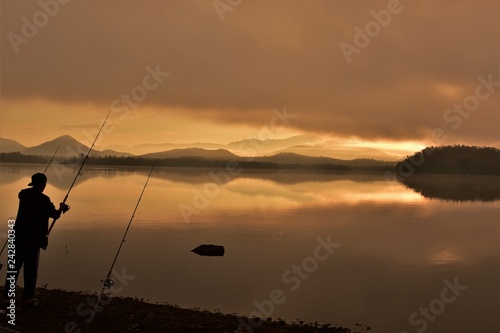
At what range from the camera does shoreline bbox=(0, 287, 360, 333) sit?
26.5 ft

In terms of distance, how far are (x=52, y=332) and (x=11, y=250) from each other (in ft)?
6.01

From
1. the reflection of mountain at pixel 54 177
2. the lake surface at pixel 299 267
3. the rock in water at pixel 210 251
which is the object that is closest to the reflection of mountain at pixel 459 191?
the lake surface at pixel 299 267

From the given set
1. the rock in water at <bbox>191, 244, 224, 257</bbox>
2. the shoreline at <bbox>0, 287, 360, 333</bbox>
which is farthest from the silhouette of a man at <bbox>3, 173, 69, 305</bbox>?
the rock in water at <bbox>191, 244, 224, 257</bbox>

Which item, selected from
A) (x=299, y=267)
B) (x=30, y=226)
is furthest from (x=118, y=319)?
(x=299, y=267)

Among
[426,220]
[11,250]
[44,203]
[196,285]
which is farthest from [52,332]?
[426,220]

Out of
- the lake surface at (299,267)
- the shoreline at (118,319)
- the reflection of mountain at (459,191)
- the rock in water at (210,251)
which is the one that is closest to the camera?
the shoreline at (118,319)

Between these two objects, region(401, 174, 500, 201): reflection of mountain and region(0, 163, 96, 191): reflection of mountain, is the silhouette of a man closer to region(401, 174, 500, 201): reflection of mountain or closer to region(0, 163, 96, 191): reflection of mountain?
region(0, 163, 96, 191): reflection of mountain

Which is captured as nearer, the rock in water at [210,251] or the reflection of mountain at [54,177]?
the rock in water at [210,251]

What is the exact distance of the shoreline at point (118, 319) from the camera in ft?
26.5

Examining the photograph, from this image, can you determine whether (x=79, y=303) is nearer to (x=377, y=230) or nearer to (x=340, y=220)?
(x=377, y=230)

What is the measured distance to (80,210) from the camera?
35.8 m

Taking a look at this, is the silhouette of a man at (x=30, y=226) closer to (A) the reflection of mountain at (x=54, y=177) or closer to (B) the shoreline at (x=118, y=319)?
(B) the shoreline at (x=118, y=319)

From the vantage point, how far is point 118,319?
8.76 meters

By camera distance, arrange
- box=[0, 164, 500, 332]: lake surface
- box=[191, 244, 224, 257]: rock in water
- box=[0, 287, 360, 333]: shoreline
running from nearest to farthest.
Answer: box=[0, 287, 360, 333]: shoreline, box=[0, 164, 500, 332]: lake surface, box=[191, 244, 224, 257]: rock in water
